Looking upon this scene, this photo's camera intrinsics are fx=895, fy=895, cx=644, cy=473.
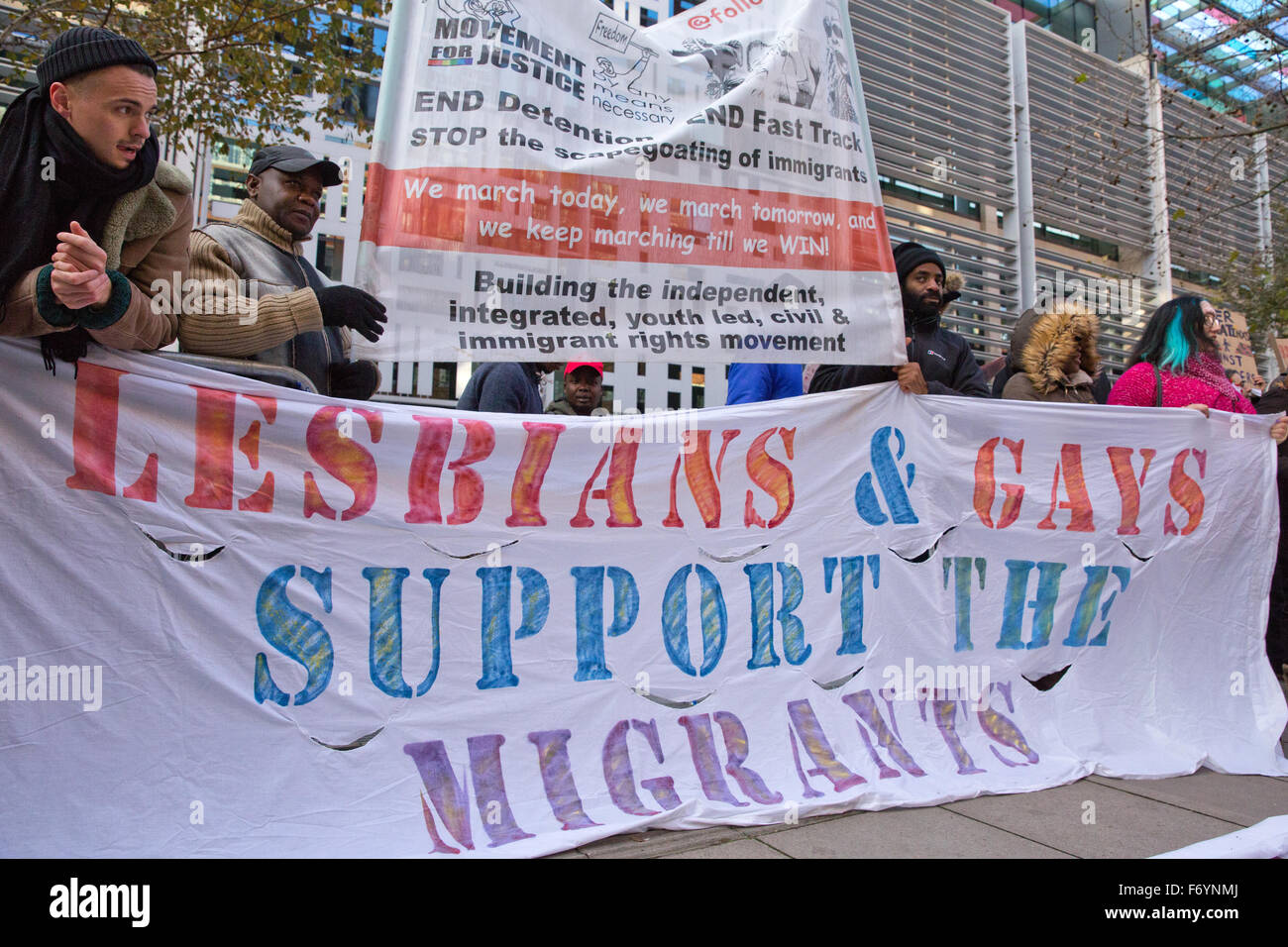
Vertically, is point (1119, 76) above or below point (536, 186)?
above

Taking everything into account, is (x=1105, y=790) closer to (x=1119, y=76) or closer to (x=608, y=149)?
(x=608, y=149)

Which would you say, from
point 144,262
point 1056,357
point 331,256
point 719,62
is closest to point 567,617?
point 144,262

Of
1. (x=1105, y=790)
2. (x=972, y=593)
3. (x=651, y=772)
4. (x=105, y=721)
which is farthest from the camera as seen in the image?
(x=972, y=593)

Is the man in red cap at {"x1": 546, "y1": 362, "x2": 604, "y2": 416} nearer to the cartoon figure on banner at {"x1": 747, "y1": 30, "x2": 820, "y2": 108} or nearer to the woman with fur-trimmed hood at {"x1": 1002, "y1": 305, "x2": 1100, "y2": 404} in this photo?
the cartoon figure on banner at {"x1": 747, "y1": 30, "x2": 820, "y2": 108}

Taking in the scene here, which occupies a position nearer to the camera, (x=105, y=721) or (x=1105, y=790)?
(x=105, y=721)

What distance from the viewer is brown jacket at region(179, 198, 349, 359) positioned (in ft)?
9.13

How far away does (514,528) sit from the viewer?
120 inches

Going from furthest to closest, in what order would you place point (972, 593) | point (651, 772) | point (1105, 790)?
point (972, 593) → point (1105, 790) → point (651, 772)

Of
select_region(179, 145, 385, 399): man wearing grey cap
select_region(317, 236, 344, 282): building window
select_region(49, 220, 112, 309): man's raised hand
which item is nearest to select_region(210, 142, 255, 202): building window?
select_region(317, 236, 344, 282): building window

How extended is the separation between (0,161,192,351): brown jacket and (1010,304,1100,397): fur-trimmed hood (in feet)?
12.7

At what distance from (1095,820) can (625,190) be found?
9.01 ft

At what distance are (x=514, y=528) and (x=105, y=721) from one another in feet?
4.22

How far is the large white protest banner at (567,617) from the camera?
2479 mm

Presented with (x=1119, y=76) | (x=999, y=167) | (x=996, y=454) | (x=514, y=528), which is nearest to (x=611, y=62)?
(x=514, y=528)
